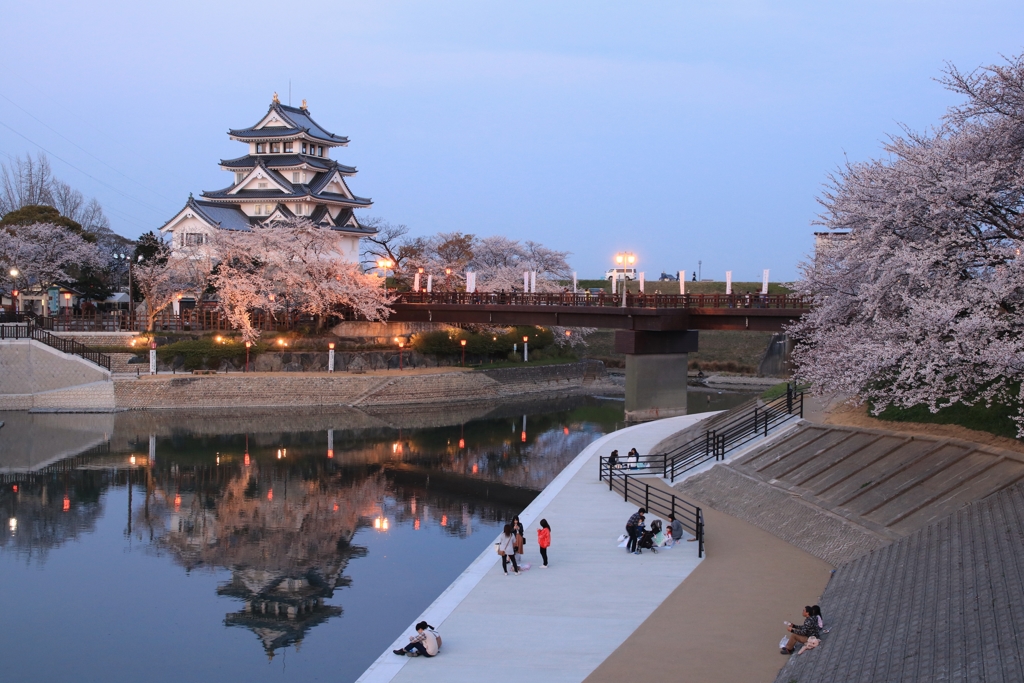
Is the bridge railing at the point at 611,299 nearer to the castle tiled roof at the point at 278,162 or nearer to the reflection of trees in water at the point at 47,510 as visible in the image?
the castle tiled roof at the point at 278,162

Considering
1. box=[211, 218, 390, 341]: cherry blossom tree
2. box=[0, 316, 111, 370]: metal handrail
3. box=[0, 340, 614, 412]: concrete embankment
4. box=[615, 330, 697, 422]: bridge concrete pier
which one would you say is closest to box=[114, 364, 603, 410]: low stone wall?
box=[0, 340, 614, 412]: concrete embankment

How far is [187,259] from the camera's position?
194 feet

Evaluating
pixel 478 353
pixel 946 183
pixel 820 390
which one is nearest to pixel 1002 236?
pixel 946 183

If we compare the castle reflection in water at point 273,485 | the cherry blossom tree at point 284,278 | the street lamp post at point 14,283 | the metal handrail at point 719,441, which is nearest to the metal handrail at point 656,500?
the metal handrail at point 719,441

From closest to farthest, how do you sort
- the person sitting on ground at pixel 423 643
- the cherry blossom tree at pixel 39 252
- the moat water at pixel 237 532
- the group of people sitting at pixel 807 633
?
the group of people sitting at pixel 807 633, the person sitting on ground at pixel 423 643, the moat water at pixel 237 532, the cherry blossom tree at pixel 39 252

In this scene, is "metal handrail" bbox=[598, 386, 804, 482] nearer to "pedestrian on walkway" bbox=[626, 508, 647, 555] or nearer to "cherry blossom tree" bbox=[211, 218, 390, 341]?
"pedestrian on walkway" bbox=[626, 508, 647, 555]

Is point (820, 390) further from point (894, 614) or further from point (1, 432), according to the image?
point (1, 432)

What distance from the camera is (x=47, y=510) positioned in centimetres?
2952

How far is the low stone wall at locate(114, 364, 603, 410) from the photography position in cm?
5125

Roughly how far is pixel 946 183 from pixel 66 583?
72.1 ft

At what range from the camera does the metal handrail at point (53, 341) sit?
52344 mm

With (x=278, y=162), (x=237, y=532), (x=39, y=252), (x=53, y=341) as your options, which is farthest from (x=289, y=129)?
(x=237, y=532)

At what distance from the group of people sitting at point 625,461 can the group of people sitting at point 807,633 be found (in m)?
13.4

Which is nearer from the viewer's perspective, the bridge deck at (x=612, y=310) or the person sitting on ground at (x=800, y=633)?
the person sitting on ground at (x=800, y=633)
